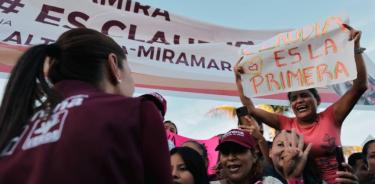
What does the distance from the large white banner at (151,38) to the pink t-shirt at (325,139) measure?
160cm

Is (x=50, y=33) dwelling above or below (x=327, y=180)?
above

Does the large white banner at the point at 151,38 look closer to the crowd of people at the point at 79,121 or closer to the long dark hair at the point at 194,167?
the long dark hair at the point at 194,167

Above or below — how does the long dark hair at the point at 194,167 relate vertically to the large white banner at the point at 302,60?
below

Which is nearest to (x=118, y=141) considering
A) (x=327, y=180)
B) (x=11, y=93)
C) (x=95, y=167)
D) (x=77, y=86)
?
(x=95, y=167)

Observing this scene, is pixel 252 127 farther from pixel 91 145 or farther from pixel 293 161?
pixel 91 145

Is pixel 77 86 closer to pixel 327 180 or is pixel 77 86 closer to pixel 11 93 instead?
pixel 11 93

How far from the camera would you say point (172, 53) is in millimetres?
4941

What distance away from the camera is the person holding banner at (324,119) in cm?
318

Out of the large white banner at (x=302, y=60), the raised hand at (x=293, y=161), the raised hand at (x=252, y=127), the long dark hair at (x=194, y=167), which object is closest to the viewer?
the raised hand at (x=293, y=161)

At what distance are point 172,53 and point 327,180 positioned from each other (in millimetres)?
2381

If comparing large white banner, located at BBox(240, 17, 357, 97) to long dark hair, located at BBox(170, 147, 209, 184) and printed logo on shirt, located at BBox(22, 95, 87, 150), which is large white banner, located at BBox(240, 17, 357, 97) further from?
printed logo on shirt, located at BBox(22, 95, 87, 150)

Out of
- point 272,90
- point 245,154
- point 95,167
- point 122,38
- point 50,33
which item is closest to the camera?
point 95,167

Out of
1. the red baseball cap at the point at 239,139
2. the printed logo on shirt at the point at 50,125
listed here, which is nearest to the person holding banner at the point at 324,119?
the red baseball cap at the point at 239,139

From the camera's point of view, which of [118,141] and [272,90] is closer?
[118,141]
